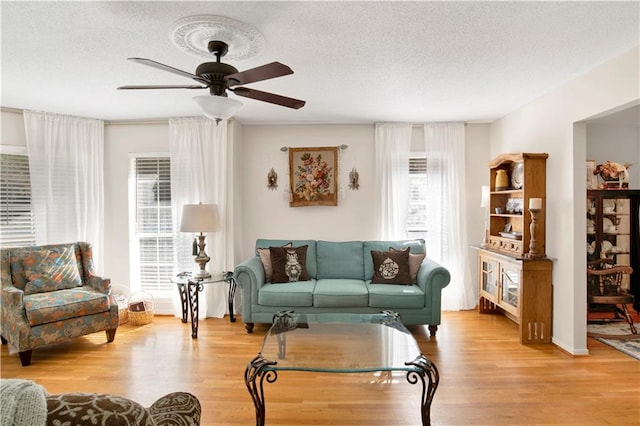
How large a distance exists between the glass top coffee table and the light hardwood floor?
246mm

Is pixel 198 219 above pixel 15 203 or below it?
below

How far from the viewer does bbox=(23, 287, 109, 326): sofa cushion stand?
3.14 metres

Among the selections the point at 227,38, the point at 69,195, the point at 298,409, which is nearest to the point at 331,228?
the point at 298,409

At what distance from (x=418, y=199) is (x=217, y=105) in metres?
3.32

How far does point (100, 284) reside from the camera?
12.1 ft

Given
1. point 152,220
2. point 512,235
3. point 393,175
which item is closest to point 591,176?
point 512,235

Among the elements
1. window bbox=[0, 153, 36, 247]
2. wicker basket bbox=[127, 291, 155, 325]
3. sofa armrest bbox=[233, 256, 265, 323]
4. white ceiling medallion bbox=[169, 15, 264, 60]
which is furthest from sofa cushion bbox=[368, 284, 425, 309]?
window bbox=[0, 153, 36, 247]

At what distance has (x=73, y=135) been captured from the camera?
14.1ft

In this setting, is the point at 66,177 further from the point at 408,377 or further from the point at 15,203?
the point at 408,377

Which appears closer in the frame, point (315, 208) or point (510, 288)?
point (510, 288)

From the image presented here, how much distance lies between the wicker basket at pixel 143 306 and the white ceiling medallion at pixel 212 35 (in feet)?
10.3

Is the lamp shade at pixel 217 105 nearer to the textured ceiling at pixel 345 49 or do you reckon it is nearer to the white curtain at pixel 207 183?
the textured ceiling at pixel 345 49

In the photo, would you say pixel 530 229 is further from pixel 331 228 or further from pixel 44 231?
pixel 44 231

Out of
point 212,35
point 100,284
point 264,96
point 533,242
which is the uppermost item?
point 212,35
